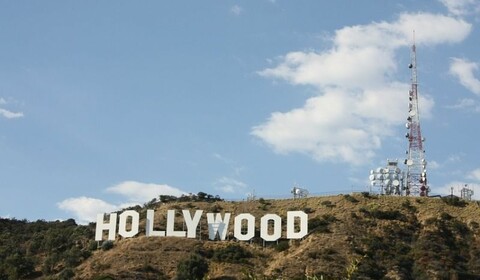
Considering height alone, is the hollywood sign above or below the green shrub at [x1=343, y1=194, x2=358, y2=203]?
below

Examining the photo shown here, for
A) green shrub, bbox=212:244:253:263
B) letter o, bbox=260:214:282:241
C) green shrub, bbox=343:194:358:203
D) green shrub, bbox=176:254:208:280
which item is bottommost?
green shrub, bbox=176:254:208:280

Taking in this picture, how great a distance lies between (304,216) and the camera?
8000cm

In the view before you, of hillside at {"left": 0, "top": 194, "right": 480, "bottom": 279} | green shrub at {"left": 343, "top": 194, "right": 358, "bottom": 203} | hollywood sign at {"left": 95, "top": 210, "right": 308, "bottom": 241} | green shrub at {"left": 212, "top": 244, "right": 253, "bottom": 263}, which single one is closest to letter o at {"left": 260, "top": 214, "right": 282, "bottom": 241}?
hollywood sign at {"left": 95, "top": 210, "right": 308, "bottom": 241}

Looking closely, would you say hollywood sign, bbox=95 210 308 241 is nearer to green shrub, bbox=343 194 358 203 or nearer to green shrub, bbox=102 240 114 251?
green shrub, bbox=102 240 114 251

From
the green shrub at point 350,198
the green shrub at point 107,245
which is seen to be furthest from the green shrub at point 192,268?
the green shrub at point 350,198

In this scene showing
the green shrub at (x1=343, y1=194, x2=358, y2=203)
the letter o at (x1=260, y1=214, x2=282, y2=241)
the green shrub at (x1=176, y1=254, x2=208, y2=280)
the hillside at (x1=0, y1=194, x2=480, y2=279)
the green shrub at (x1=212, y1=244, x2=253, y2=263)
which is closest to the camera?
the green shrub at (x1=176, y1=254, x2=208, y2=280)

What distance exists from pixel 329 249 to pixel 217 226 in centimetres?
1187

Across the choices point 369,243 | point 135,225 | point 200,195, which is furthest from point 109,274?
point 200,195

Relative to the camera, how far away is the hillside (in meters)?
74.8

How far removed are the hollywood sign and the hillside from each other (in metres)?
0.88

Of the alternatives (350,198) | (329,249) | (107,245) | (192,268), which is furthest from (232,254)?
(350,198)

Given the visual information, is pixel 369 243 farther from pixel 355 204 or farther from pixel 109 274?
pixel 109 274

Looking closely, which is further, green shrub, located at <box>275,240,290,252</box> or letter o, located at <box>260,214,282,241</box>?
letter o, located at <box>260,214,282,241</box>

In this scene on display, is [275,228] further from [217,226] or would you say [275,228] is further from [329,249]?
[217,226]
